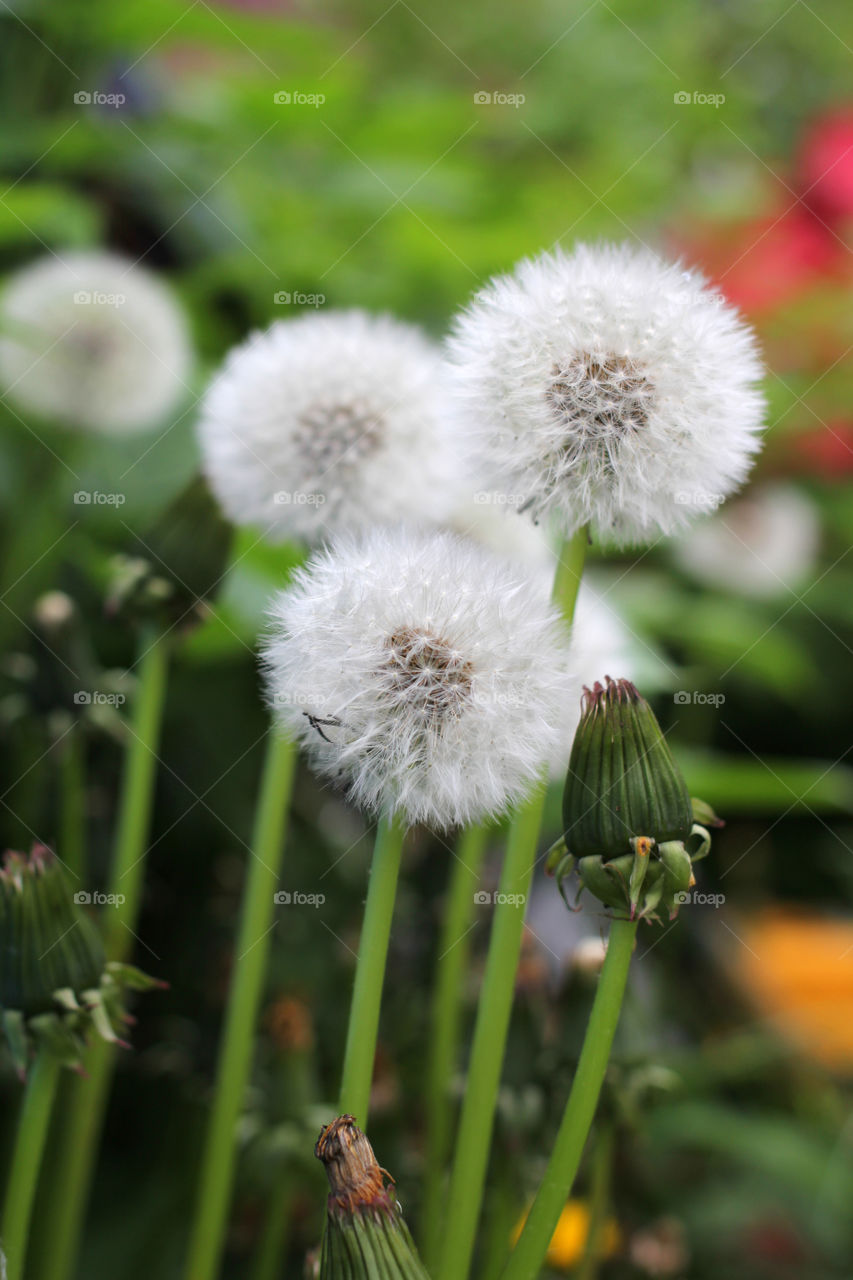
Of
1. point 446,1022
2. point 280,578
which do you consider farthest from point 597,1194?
point 280,578

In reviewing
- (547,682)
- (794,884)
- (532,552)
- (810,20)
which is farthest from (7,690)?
(810,20)

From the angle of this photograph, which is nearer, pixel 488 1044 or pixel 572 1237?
pixel 488 1044

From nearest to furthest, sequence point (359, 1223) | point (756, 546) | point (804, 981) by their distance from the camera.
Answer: point (359, 1223) → point (804, 981) → point (756, 546)

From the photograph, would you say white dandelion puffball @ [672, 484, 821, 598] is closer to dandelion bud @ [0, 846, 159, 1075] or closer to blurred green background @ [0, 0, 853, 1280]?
blurred green background @ [0, 0, 853, 1280]

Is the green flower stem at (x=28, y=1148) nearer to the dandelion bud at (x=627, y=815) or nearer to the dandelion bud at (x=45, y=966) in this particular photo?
the dandelion bud at (x=45, y=966)

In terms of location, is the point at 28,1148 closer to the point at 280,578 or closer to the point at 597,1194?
the point at 597,1194

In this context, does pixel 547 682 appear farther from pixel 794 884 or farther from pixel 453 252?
pixel 794 884

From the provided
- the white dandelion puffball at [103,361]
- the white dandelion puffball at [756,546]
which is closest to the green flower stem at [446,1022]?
the white dandelion puffball at [103,361]
